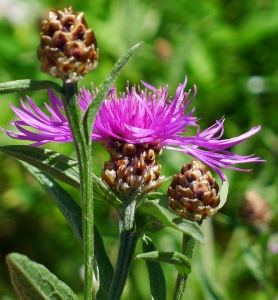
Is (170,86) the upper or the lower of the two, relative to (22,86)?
upper

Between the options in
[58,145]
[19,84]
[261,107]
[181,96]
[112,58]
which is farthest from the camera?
[261,107]

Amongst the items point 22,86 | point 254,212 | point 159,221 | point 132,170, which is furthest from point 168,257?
point 254,212

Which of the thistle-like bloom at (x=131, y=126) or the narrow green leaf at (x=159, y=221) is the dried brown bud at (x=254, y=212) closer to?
the thistle-like bloom at (x=131, y=126)

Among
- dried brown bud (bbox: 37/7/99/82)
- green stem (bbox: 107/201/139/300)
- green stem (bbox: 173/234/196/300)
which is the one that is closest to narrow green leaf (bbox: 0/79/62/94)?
dried brown bud (bbox: 37/7/99/82)

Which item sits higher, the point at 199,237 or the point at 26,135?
the point at 26,135

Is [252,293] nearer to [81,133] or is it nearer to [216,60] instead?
[216,60]

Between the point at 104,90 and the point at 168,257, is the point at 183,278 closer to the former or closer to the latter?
the point at 168,257

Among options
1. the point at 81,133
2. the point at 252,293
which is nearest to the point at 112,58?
the point at 252,293
